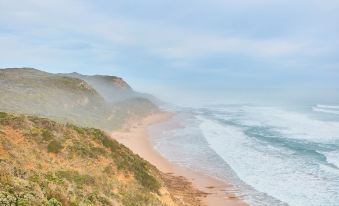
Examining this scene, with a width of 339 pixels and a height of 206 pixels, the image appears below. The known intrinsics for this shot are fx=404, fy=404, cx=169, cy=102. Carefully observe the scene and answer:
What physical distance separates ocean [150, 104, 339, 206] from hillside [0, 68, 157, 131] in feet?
37.1

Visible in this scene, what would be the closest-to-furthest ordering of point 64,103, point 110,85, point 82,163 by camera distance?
point 82,163 → point 64,103 → point 110,85

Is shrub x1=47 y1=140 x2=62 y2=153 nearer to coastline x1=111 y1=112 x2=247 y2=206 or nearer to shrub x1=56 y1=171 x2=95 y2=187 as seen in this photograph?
shrub x1=56 y1=171 x2=95 y2=187

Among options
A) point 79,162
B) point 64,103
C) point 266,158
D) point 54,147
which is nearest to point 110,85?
point 64,103

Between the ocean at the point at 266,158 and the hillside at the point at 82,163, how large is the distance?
6763mm

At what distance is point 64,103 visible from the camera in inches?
2869

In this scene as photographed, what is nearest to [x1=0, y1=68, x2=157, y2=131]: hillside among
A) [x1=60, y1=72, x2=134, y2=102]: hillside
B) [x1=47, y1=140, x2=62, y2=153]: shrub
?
[x1=47, y1=140, x2=62, y2=153]: shrub

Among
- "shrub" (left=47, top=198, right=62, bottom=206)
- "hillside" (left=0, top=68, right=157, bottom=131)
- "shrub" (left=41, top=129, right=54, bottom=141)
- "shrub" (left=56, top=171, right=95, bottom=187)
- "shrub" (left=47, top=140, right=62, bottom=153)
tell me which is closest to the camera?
"shrub" (left=47, top=198, right=62, bottom=206)

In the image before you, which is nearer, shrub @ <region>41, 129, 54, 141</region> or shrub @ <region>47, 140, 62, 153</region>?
shrub @ <region>47, 140, 62, 153</region>

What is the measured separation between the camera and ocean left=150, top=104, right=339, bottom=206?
33812 millimetres

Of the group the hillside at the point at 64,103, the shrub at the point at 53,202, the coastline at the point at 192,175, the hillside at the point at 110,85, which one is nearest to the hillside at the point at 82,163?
the coastline at the point at 192,175

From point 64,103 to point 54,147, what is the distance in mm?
46662

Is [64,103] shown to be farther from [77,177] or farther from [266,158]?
[77,177]

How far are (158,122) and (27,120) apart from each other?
191 feet

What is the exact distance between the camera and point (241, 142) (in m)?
57.2
